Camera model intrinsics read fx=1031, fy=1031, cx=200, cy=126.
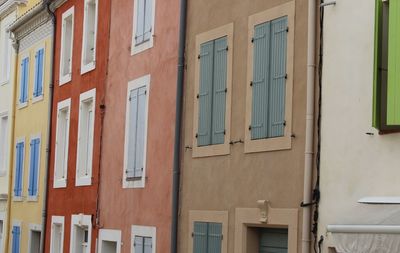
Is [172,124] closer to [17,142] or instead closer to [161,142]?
[161,142]

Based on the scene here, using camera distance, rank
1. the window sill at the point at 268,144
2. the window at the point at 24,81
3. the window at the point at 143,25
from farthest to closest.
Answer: the window at the point at 24,81 < the window at the point at 143,25 < the window sill at the point at 268,144

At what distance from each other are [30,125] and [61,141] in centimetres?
325

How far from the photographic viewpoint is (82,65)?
22.8m

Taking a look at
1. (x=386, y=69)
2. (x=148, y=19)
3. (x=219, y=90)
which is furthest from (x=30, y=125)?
(x=386, y=69)

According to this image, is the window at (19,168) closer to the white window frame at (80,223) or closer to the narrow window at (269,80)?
the white window frame at (80,223)

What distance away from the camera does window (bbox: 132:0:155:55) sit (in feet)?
61.3

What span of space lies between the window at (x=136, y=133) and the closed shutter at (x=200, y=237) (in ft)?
8.73

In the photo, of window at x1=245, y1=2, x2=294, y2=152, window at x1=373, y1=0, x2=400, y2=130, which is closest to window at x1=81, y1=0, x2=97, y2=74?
window at x1=245, y1=2, x2=294, y2=152

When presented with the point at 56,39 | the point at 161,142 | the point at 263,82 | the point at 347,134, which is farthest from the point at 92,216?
the point at 347,134

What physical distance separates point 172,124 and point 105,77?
14.3ft

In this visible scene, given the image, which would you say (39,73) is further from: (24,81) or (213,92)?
(213,92)

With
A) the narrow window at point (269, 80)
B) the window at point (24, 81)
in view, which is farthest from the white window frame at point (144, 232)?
the window at point (24, 81)

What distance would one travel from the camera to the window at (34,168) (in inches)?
1038

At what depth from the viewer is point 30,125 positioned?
1084 inches
